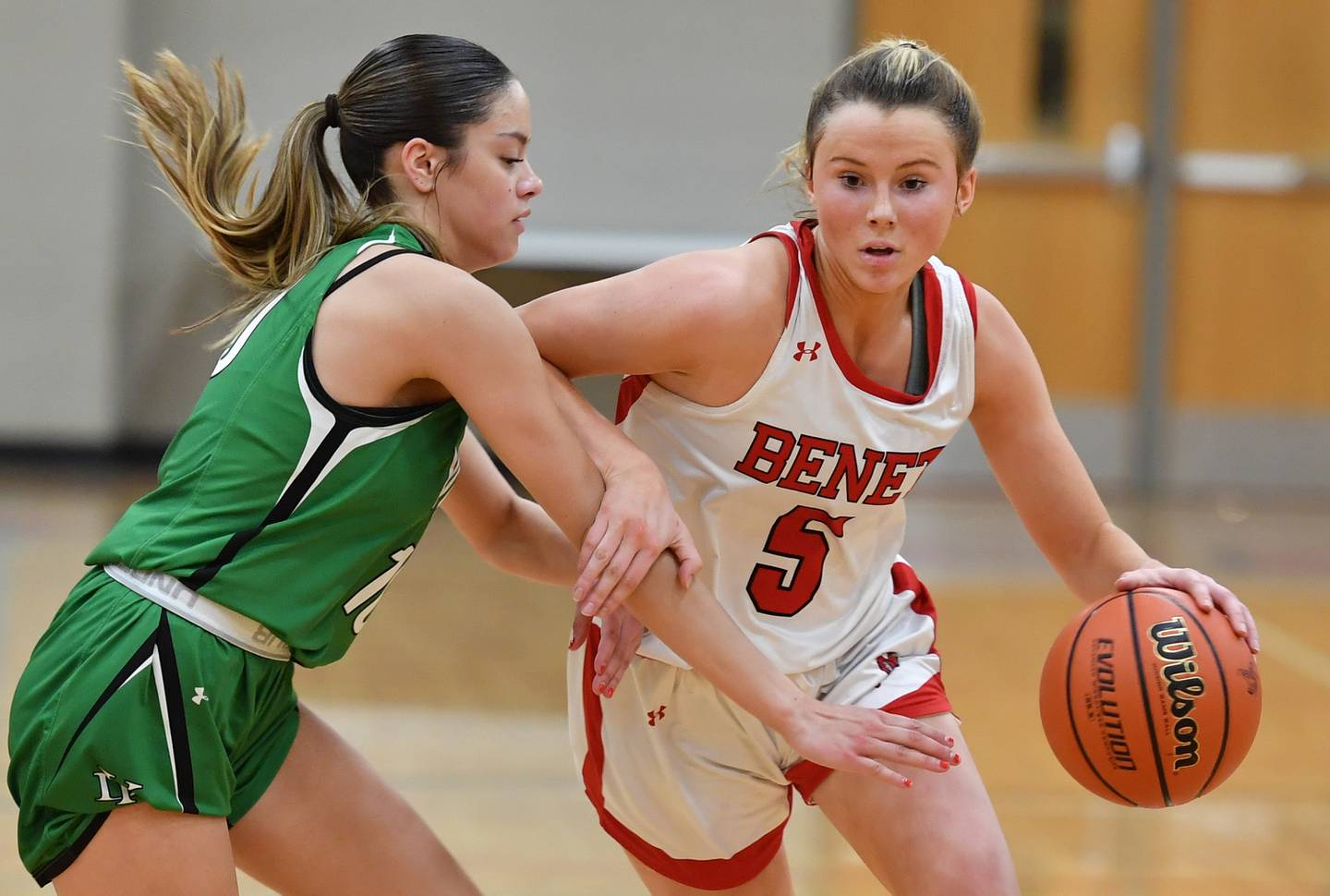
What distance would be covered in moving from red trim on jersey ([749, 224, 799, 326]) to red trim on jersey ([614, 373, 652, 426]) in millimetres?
272

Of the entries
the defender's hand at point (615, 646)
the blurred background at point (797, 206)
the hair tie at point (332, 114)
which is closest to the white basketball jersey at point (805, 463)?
the defender's hand at point (615, 646)

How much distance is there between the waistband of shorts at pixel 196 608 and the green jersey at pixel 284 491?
0.05 ft

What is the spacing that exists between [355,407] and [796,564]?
0.76 metres

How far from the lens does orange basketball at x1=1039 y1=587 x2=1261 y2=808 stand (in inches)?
93.2

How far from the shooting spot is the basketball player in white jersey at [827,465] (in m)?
2.30

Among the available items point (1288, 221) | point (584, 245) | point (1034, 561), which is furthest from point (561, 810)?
point (1288, 221)

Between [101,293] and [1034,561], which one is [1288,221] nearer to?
[1034,561]

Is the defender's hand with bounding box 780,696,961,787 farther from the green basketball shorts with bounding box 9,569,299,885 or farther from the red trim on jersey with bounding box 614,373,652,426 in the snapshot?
the green basketball shorts with bounding box 9,569,299,885

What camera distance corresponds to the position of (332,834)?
7.82 ft

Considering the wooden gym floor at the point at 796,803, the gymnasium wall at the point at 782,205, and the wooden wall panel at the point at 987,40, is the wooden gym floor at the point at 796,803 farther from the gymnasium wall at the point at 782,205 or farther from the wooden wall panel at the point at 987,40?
the wooden wall panel at the point at 987,40

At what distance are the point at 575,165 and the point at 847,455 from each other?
8370 millimetres

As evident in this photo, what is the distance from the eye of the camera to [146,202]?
34.0 ft

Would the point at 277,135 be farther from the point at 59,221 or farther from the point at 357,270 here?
the point at 357,270

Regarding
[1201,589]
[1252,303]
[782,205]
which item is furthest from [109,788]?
[1252,303]
